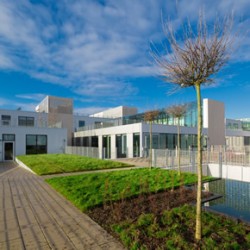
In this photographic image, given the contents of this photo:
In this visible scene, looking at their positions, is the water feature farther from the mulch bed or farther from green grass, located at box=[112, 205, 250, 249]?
green grass, located at box=[112, 205, 250, 249]

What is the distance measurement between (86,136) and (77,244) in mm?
26794

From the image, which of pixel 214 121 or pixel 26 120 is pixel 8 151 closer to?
pixel 26 120

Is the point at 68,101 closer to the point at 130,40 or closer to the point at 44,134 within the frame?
the point at 44,134

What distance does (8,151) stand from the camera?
805 inches

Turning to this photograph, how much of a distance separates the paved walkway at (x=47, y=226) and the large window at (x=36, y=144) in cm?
1720

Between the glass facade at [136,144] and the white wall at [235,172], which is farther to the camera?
the glass facade at [136,144]

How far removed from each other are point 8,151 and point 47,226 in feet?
65.0

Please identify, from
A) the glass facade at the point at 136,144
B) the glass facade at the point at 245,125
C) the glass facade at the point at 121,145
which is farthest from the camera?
the glass facade at the point at 245,125

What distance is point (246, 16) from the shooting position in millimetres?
3293

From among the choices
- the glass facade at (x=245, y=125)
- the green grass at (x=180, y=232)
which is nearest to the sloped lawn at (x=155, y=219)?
the green grass at (x=180, y=232)

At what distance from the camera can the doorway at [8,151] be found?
2022 centimetres

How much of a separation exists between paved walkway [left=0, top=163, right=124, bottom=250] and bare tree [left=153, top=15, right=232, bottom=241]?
181 cm

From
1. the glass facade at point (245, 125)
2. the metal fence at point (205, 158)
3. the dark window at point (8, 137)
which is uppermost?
the glass facade at point (245, 125)

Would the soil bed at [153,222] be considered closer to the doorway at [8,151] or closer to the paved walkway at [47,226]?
the paved walkway at [47,226]
